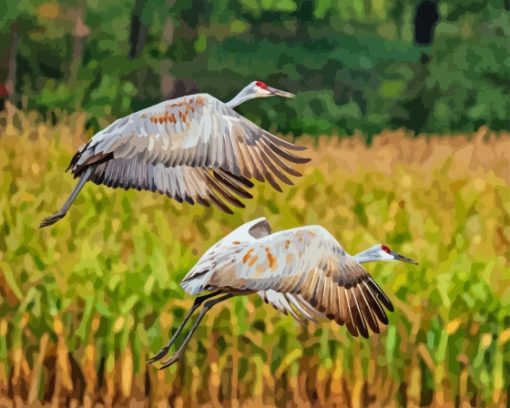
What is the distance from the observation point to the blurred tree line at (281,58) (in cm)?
1448

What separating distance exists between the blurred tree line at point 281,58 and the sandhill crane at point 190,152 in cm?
962

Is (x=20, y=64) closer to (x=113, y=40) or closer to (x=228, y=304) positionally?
(x=113, y=40)

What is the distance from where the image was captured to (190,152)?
13.1 ft

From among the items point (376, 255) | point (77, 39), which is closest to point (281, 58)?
point (77, 39)

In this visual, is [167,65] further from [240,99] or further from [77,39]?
[240,99]

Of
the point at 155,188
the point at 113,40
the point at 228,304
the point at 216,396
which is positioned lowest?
the point at 216,396

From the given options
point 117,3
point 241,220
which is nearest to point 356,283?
point 241,220

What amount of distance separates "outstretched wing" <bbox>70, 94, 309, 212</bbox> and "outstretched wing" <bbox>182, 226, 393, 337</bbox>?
0.24 meters

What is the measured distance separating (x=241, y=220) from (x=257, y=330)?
131cm

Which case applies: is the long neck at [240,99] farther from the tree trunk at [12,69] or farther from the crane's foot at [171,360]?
the tree trunk at [12,69]

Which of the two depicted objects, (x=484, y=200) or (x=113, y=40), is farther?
(x=113, y=40)

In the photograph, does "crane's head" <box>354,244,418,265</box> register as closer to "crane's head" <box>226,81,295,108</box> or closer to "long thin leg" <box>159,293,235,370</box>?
"long thin leg" <box>159,293,235,370</box>

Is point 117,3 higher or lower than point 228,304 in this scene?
higher

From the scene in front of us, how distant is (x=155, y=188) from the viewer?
407 centimetres
